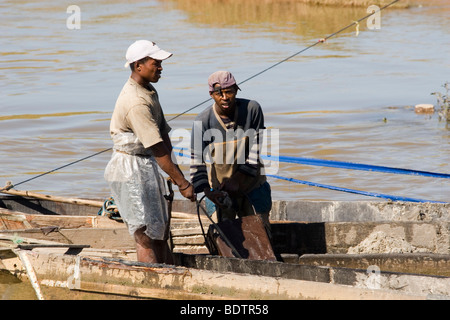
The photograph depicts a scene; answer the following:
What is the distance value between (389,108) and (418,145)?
2320 mm

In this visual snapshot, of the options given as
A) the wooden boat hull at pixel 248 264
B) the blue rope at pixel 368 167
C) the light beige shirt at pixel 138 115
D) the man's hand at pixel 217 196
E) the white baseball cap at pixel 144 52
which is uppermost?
the white baseball cap at pixel 144 52

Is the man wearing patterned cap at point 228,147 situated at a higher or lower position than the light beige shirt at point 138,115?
lower

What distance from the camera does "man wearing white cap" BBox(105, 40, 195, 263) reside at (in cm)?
444

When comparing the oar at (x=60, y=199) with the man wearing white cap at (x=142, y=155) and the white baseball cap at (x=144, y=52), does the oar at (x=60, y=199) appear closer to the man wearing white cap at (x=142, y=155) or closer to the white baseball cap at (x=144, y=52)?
the man wearing white cap at (x=142, y=155)

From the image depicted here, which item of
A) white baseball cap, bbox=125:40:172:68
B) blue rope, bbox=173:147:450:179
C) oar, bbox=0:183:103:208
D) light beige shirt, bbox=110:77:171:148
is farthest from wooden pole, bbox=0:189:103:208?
white baseball cap, bbox=125:40:172:68

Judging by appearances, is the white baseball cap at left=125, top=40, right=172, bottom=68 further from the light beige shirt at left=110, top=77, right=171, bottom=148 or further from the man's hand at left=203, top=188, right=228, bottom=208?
the man's hand at left=203, top=188, right=228, bottom=208

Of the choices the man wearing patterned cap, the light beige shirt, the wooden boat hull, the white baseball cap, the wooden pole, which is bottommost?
the wooden pole

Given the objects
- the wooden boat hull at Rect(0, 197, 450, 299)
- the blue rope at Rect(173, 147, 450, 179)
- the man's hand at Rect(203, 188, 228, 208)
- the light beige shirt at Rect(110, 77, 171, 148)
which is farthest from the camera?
the blue rope at Rect(173, 147, 450, 179)

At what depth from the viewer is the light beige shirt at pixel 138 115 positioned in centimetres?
441

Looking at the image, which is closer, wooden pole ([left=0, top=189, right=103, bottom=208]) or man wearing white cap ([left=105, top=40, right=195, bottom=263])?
man wearing white cap ([left=105, top=40, right=195, bottom=263])

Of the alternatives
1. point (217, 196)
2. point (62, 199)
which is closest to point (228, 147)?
point (217, 196)

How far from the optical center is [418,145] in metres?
11.0

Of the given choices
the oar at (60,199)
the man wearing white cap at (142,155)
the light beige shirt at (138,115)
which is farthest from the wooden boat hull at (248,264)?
the light beige shirt at (138,115)
